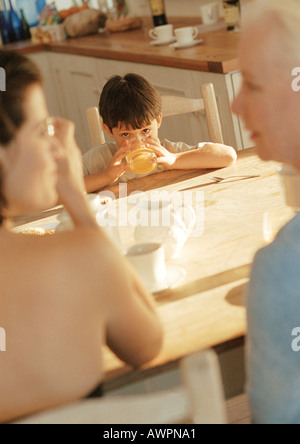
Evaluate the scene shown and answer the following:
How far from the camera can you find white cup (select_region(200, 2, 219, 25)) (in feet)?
7.88

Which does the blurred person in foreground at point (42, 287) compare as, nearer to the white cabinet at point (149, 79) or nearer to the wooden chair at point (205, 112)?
the wooden chair at point (205, 112)

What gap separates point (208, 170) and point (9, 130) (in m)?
0.71

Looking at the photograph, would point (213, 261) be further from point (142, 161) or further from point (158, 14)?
point (158, 14)

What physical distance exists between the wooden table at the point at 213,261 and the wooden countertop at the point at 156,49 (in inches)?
23.7

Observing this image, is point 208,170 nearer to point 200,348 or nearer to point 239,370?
point 239,370

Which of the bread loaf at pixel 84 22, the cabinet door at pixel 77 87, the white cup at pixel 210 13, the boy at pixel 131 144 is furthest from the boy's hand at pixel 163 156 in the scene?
the bread loaf at pixel 84 22

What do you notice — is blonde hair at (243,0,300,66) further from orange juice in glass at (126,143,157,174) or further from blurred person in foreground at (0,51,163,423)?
orange juice in glass at (126,143,157,174)

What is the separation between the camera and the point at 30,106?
51cm

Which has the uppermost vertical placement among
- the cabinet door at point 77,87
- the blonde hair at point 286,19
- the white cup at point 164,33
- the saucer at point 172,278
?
the blonde hair at point 286,19

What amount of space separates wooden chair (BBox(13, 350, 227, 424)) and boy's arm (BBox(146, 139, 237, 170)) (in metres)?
0.79

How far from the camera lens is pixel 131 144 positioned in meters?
1.26

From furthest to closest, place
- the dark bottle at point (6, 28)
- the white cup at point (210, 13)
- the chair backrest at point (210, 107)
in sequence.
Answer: the dark bottle at point (6, 28), the white cup at point (210, 13), the chair backrest at point (210, 107)

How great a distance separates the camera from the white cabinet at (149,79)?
69.9 inches
